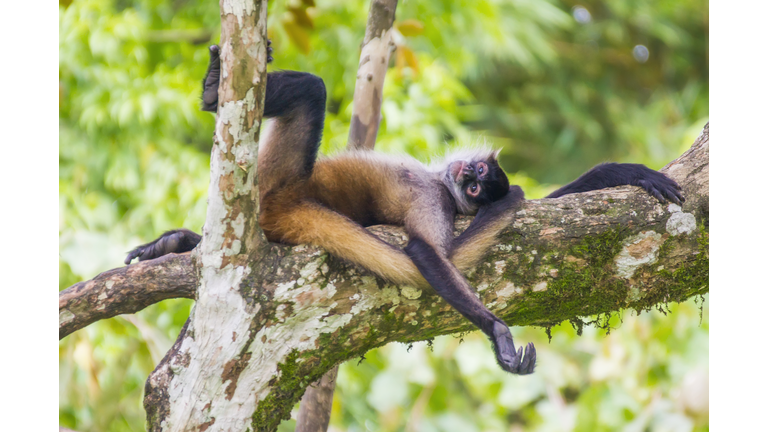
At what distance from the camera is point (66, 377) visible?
5543 mm

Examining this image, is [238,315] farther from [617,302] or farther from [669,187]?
[669,187]

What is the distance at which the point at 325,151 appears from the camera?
4.57 metres

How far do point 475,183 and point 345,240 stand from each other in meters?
1.02

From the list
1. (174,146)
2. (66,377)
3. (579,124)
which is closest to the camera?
(66,377)

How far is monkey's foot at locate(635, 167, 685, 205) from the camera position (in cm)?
331

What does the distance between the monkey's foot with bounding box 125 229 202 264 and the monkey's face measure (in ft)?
5.14

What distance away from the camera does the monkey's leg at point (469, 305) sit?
2834 mm

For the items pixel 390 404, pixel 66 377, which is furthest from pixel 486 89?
pixel 66 377

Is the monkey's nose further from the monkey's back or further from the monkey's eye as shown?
the monkey's back

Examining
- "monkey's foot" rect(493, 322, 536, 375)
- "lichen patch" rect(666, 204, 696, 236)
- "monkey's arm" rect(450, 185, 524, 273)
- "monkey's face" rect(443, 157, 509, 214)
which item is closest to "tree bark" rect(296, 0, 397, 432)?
"monkey's face" rect(443, 157, 509, 214)

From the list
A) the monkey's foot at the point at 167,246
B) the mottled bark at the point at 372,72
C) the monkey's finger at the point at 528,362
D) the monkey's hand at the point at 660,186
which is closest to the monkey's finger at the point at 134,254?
the monkey's foot at the point at 167,246

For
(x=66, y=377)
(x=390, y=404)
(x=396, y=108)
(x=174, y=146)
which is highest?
(x=396, y=108)

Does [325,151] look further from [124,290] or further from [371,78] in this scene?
[124,290]

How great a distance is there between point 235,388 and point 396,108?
4684 mm
